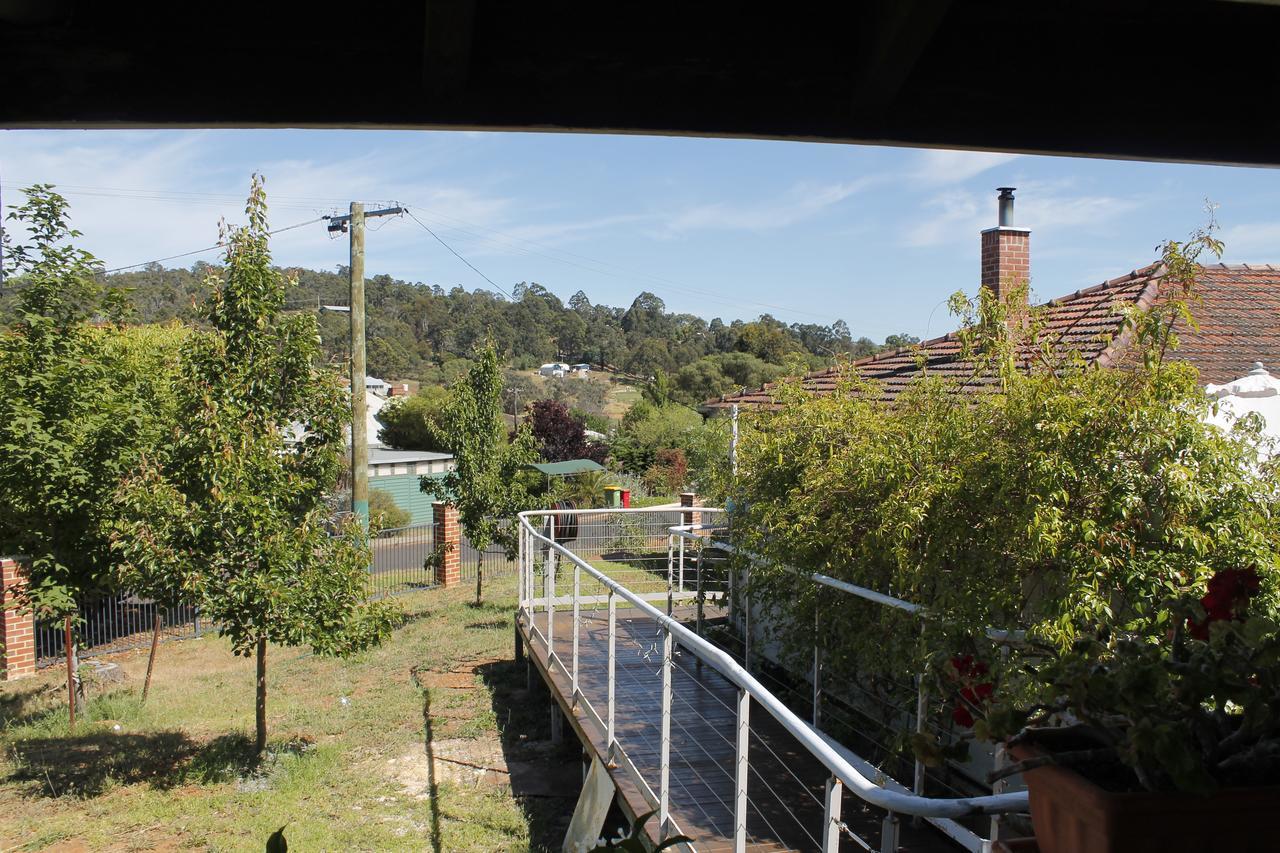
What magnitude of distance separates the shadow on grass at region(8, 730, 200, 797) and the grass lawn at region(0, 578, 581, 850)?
2cm

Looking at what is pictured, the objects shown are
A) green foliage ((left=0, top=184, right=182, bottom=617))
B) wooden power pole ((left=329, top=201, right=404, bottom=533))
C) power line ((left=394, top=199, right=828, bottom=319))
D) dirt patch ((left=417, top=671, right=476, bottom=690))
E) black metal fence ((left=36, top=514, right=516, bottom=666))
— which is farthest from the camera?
power line ((left=394, top=199, right=828, bottom=319))

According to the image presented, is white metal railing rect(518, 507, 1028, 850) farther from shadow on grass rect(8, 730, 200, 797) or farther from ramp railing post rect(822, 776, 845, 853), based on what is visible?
shadow on grass rect(8, 730, 200, 797)

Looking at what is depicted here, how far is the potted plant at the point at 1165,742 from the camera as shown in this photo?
136 cm

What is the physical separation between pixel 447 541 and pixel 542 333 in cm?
5982

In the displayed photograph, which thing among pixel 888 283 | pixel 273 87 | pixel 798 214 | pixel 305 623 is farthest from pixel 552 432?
pixel 273 87

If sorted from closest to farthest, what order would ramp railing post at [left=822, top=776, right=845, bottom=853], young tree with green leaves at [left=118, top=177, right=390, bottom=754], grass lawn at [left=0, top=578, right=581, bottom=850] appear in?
ramp railing post at [left=822, top=776, right=845, bottom=853] < grass lawn at [left=0, top=578, right=581, bottom=850] < young tree with green leaves at [left=118, top=177, right=390, bottom=754]

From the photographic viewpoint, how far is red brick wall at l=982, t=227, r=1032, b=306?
1062 centimetres

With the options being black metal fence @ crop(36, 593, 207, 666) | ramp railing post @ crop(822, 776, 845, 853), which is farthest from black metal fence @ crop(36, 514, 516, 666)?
ramp railing post @ crop(822, 776, 845, 853)

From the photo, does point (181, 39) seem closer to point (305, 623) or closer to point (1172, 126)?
point (1172, 126)

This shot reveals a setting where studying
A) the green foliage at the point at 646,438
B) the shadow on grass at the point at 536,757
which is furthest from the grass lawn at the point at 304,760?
the green foliage at the point at 646,438

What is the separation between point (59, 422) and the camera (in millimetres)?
9938

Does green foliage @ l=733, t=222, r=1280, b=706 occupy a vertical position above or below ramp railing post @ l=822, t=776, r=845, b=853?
above

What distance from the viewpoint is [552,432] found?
33.2 meters

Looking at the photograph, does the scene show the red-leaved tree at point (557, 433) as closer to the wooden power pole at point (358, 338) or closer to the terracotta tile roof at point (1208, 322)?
the wooden power pole at point (358, 338)
